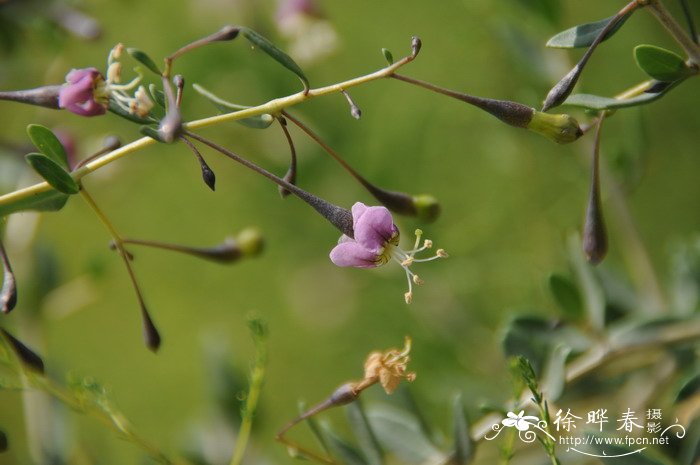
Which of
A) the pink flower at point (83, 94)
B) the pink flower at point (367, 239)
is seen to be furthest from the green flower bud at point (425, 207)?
the pink flower at point (83, 94)

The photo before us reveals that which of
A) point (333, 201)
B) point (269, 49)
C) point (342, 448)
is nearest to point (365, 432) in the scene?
point (342, 448)

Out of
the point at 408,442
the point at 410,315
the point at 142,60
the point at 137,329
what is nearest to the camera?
the point at 142,60

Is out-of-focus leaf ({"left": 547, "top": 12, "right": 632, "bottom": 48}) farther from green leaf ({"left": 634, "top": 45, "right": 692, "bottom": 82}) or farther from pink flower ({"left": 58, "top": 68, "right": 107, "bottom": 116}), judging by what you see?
pink flower ({"left": 58, "top": 68, "right": 107, "bottom": 116})

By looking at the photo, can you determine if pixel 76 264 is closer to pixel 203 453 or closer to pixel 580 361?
pixel 203 453

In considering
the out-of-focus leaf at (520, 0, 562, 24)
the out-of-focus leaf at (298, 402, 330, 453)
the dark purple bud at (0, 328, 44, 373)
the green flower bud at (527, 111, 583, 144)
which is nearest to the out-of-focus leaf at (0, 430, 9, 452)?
the dark purple bud at (0, 328, 44, 373)

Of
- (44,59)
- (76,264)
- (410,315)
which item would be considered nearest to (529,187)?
(410,315)
